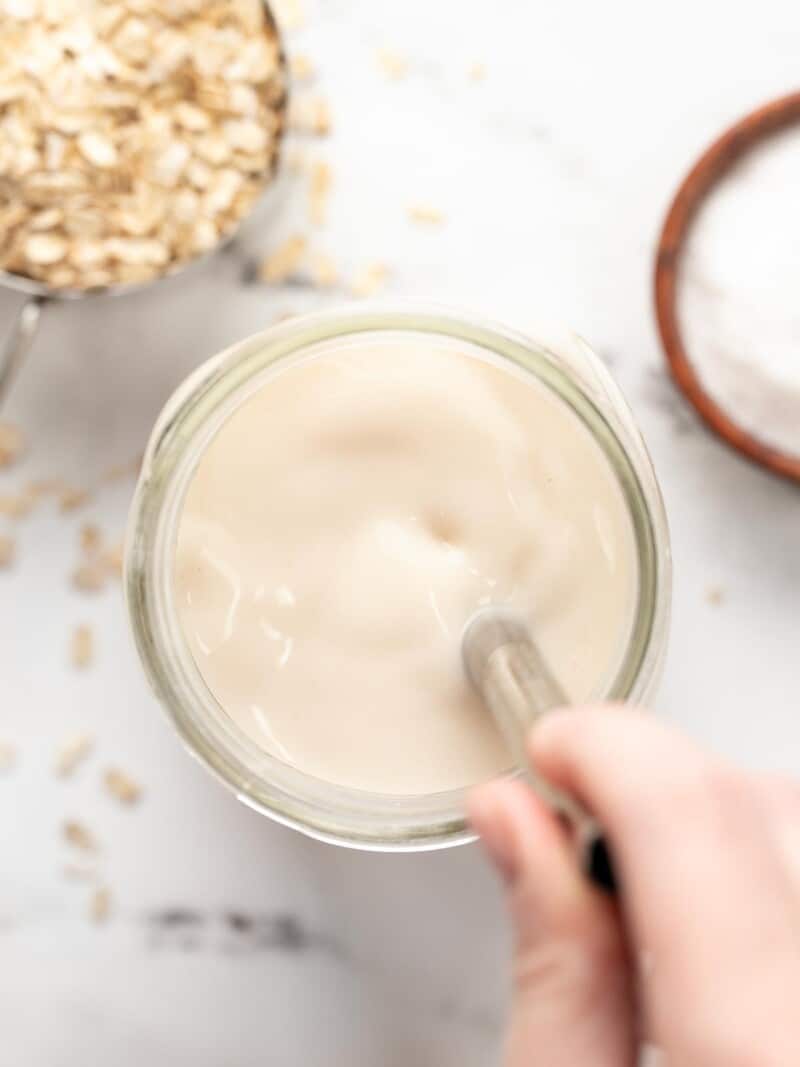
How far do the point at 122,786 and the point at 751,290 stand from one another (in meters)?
0.39

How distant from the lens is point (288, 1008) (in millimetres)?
607

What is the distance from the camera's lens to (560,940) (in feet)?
1.05

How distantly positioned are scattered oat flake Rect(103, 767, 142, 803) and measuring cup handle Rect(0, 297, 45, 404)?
7.8 inches

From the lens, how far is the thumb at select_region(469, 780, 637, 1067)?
0.32 meters

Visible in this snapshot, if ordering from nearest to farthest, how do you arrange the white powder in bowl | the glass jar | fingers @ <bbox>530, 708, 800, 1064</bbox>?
fingers @ <bbox>530, 708, 800, 1064</bbox>, the glass jar, the white powder in bowl

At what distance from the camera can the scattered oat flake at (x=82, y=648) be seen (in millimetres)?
610

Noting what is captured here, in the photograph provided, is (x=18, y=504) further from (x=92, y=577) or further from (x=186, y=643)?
(x=186, y=643)

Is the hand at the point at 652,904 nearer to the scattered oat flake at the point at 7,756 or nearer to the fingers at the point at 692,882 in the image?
the fingers at the point at 692,882

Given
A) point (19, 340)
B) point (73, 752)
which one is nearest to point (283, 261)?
point (19, 340)

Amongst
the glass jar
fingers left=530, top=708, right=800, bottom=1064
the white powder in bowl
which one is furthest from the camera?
the white powder in bowl

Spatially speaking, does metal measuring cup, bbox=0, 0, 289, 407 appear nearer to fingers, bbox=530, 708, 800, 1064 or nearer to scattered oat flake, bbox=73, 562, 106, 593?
scattered oat flake, bbox=73, 562, 106, 593

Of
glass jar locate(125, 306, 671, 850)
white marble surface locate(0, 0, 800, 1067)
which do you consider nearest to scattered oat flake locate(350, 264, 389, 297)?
white marble surface locate(0, 0, 800, 1067)

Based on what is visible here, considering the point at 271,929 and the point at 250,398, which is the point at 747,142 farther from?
the point at 271,929

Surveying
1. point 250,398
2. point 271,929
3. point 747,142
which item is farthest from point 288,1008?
point 747,142
